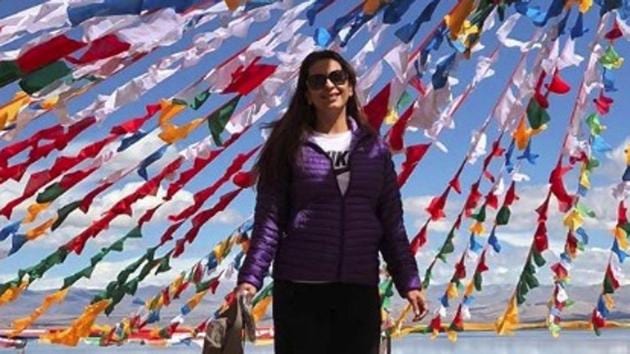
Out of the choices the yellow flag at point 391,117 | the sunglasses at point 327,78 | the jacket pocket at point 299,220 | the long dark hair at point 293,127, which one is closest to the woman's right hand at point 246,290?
the jacket pocket at point 299,220

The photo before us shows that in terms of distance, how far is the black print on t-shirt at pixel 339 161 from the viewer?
2.80m

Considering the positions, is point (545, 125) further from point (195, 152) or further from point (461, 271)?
point (461, 271)

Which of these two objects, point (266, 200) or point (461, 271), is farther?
point (461, 271)

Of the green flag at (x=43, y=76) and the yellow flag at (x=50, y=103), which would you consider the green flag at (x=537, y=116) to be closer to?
the yellow flag at (x=50, y=103)

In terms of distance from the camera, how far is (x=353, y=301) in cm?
274

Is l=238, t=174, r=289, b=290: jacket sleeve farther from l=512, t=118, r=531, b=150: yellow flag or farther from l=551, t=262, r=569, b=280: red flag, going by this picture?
l=551, t=262, r=569, b=280: red flag

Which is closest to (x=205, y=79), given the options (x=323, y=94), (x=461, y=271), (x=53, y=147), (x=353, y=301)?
(x=53, y=147)

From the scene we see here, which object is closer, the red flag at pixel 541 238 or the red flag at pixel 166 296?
the red flag at pixel 541 238

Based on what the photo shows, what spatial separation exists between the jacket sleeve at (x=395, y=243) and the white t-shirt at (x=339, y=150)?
0.37ft

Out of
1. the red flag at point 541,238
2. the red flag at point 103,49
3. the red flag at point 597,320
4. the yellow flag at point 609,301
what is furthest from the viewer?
the red flag at point 597,320

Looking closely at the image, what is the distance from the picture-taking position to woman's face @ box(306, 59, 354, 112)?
9.35ft

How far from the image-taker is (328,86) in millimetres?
2846

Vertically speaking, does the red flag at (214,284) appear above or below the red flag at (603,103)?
below

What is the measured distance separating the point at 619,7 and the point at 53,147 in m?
2.30
